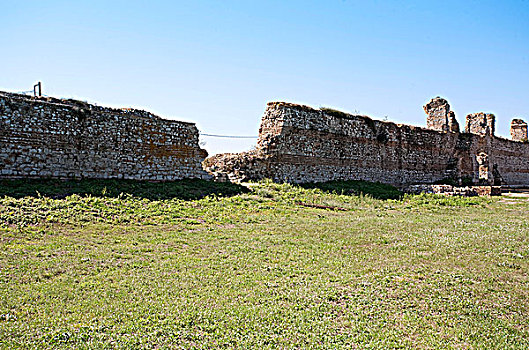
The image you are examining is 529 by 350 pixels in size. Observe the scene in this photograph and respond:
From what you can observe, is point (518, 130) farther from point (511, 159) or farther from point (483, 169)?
point (483, 169)

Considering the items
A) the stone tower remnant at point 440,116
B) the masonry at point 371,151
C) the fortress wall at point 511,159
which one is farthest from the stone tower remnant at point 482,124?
the stone tower remnant at point 440,116

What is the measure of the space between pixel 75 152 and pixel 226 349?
985 cm

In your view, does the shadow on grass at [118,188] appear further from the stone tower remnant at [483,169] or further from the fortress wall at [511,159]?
the fortress wall at [511,159]

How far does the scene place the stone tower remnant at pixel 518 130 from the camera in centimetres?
3260

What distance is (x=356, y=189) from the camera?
17469 mm

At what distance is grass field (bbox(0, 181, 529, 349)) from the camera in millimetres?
4074

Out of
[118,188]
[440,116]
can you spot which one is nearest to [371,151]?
[440,116]

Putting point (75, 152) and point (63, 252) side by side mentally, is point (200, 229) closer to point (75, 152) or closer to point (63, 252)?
point (63, 252)

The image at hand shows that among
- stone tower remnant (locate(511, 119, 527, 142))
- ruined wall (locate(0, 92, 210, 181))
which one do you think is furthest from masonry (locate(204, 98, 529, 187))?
stone tower remnant (locate(511, 119, 527, 142))

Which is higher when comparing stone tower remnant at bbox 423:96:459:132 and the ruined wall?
stone tower remnant at bbox 423:96:459:132

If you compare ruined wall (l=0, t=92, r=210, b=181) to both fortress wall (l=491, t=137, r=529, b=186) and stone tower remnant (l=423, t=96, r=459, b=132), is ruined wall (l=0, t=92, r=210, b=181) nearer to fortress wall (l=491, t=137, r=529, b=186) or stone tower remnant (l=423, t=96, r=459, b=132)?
stone tower remnant (l=423, t=96, r=459, b=132)

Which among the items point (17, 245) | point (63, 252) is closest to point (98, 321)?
point (63, 252)

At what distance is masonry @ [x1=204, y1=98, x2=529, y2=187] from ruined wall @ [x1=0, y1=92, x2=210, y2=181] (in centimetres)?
244

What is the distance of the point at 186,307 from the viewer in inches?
182
